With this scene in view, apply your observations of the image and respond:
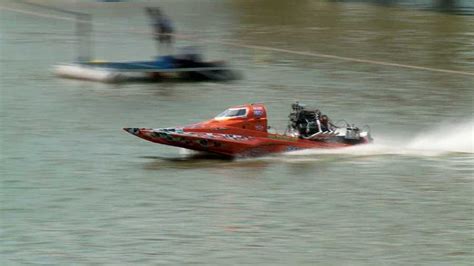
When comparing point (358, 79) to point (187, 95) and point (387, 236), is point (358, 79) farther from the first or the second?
point (387, 236)

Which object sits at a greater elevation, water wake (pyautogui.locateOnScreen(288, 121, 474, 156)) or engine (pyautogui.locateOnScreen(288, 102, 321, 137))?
engine (pyautogui.locateOnScreen(288, 102, 321, 137))

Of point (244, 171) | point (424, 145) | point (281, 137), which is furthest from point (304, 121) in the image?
point (424, 145)

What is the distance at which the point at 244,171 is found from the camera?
18219 mm

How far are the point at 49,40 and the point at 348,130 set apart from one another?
60.1ft

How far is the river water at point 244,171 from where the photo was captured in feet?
46.5

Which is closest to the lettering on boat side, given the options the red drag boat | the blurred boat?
the red drag boat

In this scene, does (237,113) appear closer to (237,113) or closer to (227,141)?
(237,113)

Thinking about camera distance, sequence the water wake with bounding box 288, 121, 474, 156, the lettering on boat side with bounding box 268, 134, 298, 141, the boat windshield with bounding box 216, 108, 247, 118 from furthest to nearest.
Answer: the water wake with bounding box 288, 121, 474, 156 < the lettering on boat side with bounding box 268, 134, 298, 141 < the boat windshield with bounding box 216, 108, 247, 118

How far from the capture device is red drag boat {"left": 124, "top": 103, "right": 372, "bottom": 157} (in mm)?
18656

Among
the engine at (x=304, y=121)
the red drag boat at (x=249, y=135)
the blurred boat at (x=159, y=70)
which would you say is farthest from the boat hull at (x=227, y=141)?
the blurred boat at (x=159, y=70)

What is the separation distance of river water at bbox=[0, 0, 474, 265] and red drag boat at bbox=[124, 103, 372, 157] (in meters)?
0.21

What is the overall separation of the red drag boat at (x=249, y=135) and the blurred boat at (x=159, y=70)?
9.07 meters

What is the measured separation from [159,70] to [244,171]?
10476 mm

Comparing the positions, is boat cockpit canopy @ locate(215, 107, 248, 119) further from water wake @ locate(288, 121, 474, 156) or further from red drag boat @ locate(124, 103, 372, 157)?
water wake @ locate(288, 121, 474, 156)
